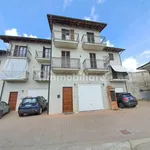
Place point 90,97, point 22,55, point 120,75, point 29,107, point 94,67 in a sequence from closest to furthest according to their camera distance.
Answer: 1. point 29,107
2. point 90,97
3. point 94,67
4. point 22,55
5. point 120,75

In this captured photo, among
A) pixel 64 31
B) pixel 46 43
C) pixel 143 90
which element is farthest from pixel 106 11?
pixel 143 90

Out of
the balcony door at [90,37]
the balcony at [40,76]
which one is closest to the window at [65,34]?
the balcony door at [90,37]

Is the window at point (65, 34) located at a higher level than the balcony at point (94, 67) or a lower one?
higher

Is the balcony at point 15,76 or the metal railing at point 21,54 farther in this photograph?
the metal railing at point 21,54

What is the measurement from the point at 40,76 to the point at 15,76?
9.71 feet

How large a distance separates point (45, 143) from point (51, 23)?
1127 cm

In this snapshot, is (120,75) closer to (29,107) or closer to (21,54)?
(29,107)

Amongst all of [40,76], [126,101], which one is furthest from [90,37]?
[126,101]

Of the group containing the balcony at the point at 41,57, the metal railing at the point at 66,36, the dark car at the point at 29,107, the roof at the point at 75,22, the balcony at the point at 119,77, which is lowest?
the dark car at the point at 29,107

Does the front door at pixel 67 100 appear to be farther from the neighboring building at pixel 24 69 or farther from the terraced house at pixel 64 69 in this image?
the neighboring building at pixel 24 69

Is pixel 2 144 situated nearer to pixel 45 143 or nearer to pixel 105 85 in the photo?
pixel 45 143

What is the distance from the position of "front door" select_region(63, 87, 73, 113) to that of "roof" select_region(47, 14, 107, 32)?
25.6 feet

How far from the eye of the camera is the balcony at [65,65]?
29.4 feet

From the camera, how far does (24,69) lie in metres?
11.7
